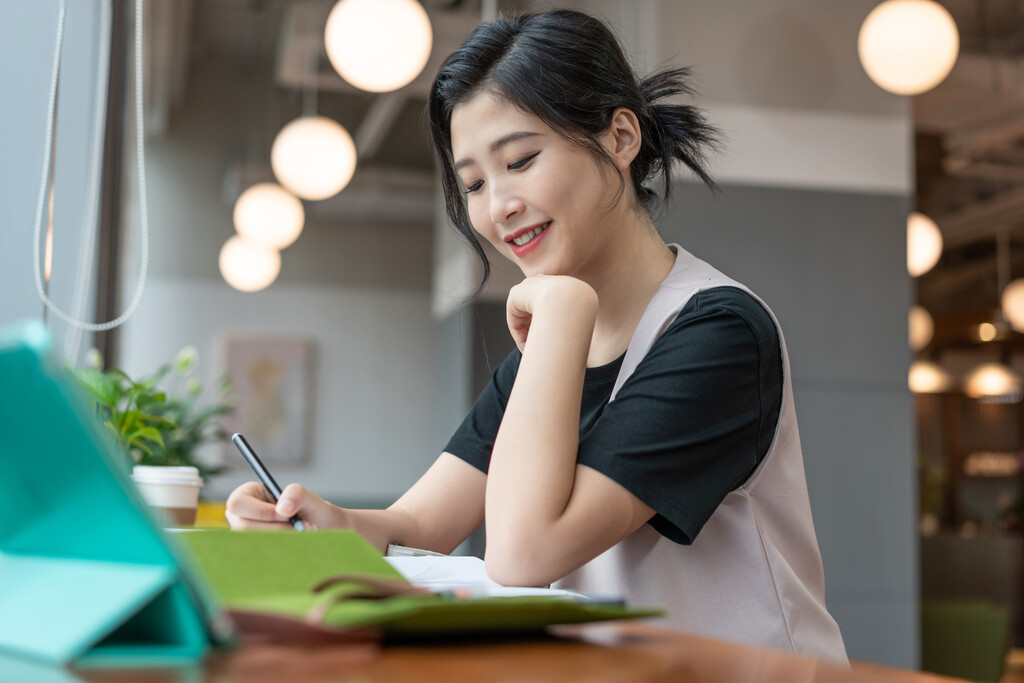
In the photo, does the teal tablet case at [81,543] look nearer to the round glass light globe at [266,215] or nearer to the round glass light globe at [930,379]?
the round glass light globe at [266,215]

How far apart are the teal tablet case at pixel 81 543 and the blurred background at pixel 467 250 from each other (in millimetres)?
1157

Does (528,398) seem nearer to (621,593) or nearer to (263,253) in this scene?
(621,593)

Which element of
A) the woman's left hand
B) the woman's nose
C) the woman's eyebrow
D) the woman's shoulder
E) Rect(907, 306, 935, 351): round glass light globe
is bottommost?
Rect(907, 306, 935, 351): round glass light globe

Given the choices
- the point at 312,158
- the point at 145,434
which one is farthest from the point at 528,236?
the point at 312,158

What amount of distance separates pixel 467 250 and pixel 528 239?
338cm

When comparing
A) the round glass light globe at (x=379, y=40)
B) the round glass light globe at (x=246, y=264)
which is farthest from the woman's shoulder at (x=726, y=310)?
the round glass light globe at (x=246, y=264)

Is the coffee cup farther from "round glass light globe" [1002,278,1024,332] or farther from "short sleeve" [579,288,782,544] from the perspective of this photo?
"round glass light globe" [1002,278,1024,332]

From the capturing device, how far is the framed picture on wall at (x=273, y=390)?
25.9ft

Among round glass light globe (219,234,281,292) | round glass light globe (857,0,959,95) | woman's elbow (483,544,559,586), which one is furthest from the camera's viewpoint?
round glass light globe (219,234,281,292)

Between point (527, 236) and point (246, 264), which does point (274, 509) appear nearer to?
point (527, 236)

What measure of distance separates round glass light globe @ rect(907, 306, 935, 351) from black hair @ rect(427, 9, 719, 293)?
9.04 ft

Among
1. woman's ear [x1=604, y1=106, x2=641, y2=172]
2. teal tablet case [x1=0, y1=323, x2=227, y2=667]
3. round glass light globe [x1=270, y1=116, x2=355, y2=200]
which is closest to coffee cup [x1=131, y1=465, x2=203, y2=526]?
woman's ear [x1=604, y1=106, x2=641, y2=172]

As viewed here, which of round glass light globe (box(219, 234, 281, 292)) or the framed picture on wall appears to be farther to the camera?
the framed picture on wall

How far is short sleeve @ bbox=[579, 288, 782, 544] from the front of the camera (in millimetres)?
945
